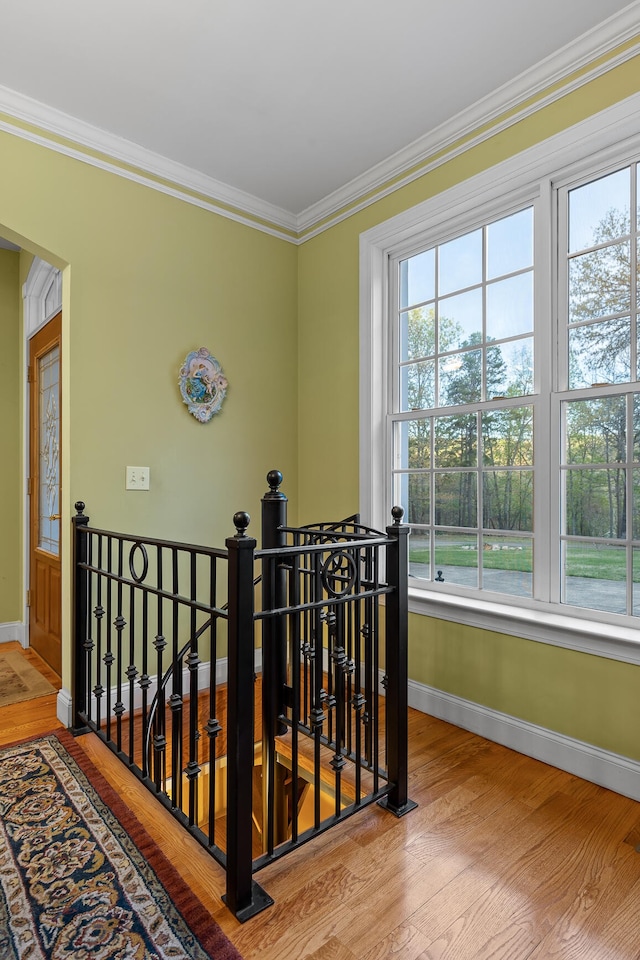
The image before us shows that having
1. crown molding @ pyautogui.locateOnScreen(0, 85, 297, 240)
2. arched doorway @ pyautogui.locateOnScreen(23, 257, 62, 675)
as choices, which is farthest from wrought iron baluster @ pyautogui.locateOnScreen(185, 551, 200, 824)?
crown molding @ pyautogui.locateOnScreen(0, 85, 297, 240)

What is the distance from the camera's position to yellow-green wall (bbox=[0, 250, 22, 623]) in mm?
3719

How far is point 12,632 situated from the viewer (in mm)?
3764

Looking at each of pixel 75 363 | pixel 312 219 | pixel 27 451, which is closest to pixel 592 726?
pixel 75 363

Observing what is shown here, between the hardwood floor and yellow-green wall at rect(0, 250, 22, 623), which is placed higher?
yellow-green wall at rect(0, 250, 22, 623)

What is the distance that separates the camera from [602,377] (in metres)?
2.11

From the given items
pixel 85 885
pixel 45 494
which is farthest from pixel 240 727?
pixel 45 494

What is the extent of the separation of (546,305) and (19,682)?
3.31m

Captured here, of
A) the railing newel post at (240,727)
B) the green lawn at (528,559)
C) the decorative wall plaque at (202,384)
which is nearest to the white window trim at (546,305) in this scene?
the green lawn at (528,559)

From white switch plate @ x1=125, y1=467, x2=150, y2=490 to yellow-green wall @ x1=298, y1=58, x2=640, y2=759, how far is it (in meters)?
1.04

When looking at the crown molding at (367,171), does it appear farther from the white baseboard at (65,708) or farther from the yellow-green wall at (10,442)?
the white baseboard at (65,708)

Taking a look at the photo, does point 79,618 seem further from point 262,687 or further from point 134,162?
point 134,162

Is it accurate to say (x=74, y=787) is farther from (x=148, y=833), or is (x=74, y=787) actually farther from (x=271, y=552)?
(x=271, y=552)

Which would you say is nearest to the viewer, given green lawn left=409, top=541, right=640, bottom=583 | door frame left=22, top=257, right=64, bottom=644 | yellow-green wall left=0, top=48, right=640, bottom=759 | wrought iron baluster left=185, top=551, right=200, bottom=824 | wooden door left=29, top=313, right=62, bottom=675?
wrought iron baluster left=185, top=551, right=200, bottom=824

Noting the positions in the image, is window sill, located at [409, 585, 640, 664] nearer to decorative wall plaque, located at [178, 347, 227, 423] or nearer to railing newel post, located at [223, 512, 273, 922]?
railing newel post, located at [223, 512, 273, 922]
